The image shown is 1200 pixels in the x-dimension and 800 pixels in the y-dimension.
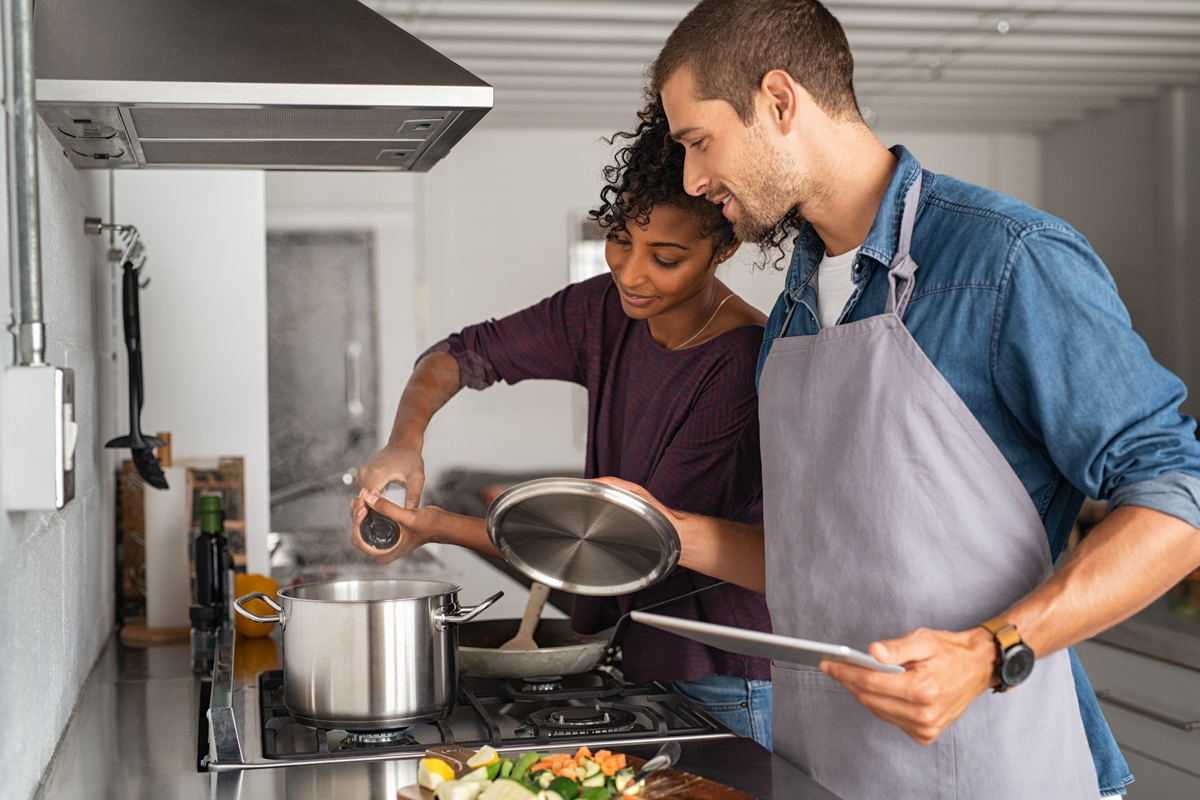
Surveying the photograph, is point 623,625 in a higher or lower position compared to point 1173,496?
lower

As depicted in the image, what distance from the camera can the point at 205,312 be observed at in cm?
225

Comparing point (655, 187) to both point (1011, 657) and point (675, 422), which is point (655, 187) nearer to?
point (675, 422)

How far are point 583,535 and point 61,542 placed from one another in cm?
64

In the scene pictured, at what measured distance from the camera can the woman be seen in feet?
5.04

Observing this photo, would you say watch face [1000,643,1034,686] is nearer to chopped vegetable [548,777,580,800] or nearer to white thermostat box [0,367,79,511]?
chopped vegetable [548,777,580,800]

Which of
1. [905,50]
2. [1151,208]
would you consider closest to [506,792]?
[905,50]

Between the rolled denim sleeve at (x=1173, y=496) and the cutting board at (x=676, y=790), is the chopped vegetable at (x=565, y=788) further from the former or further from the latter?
the rolled denim sleeve at (x=1173, y=496)

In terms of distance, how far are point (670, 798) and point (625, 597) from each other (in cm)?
63

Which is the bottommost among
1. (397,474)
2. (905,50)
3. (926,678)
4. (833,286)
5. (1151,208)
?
(926,678)

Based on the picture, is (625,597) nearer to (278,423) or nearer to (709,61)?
(709,61)

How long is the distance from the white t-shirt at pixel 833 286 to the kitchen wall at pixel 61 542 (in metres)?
0.87

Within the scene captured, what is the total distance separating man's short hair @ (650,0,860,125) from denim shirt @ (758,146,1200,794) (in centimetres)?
12

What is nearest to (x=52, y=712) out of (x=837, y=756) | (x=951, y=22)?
(x=837, y=756)

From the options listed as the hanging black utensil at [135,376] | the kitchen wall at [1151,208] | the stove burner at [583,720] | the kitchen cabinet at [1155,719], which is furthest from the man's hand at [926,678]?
the kitchen wall at [1151,208]
